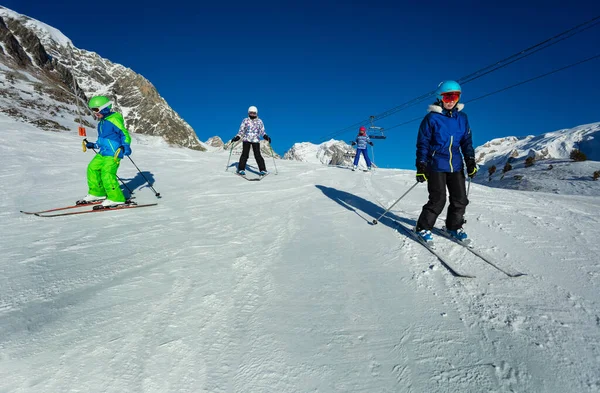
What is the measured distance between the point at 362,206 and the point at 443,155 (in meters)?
2.30

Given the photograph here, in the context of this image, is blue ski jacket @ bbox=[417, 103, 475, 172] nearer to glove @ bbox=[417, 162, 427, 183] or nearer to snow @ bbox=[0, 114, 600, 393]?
glove @ bbox=[417, 162, 427, 183]

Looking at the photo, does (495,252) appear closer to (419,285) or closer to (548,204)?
(419,285)

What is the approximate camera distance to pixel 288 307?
Answer: 7.37 ft

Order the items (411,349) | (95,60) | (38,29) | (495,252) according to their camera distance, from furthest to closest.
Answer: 1. (95,60)
2. (38,29)
3. (495,252)
4. (411,349)

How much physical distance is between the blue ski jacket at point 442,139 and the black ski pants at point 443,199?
11cm

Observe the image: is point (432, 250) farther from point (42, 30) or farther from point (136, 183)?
point (42, 30)

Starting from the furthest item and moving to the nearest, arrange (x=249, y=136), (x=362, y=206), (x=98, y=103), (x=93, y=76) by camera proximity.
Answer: (x=93, y=76) < (x=249, y=136) < (x=362, y=206) < (x=98, y=103)

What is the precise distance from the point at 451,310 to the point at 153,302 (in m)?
2.22

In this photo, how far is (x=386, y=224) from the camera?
4.53 metres

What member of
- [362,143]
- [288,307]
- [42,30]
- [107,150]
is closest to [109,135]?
[107,150]

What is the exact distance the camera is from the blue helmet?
145 inches

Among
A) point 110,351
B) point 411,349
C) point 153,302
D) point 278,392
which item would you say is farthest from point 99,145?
point 411,349

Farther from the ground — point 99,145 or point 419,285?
point 99,145

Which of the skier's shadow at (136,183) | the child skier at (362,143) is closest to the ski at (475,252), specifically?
the skier's shadow at (136,183)
